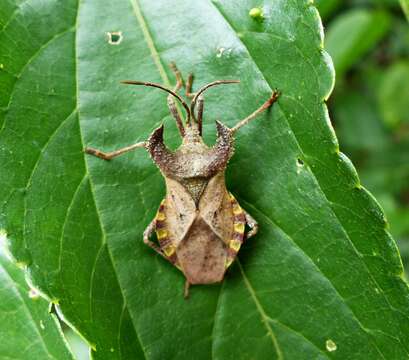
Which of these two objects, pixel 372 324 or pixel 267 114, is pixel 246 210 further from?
pixel 372 324

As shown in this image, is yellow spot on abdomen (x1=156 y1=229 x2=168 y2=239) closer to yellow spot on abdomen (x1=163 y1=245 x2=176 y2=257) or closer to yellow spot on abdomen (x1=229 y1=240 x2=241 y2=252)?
yellow spot on abdomen (x1=163 y1=245 x2=176 y2=257)

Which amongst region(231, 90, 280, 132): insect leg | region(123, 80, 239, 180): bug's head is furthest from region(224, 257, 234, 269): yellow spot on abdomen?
region(231, 90, 280, 132): insect leg

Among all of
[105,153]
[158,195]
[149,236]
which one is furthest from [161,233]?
[105,153]

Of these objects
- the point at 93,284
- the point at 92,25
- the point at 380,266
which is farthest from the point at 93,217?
the point at 380,266

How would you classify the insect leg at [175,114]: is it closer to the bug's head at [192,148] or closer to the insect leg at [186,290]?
the bug's head at [192,148]

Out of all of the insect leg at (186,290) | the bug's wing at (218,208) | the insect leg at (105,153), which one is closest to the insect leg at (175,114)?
the insect leg at (105,153)
